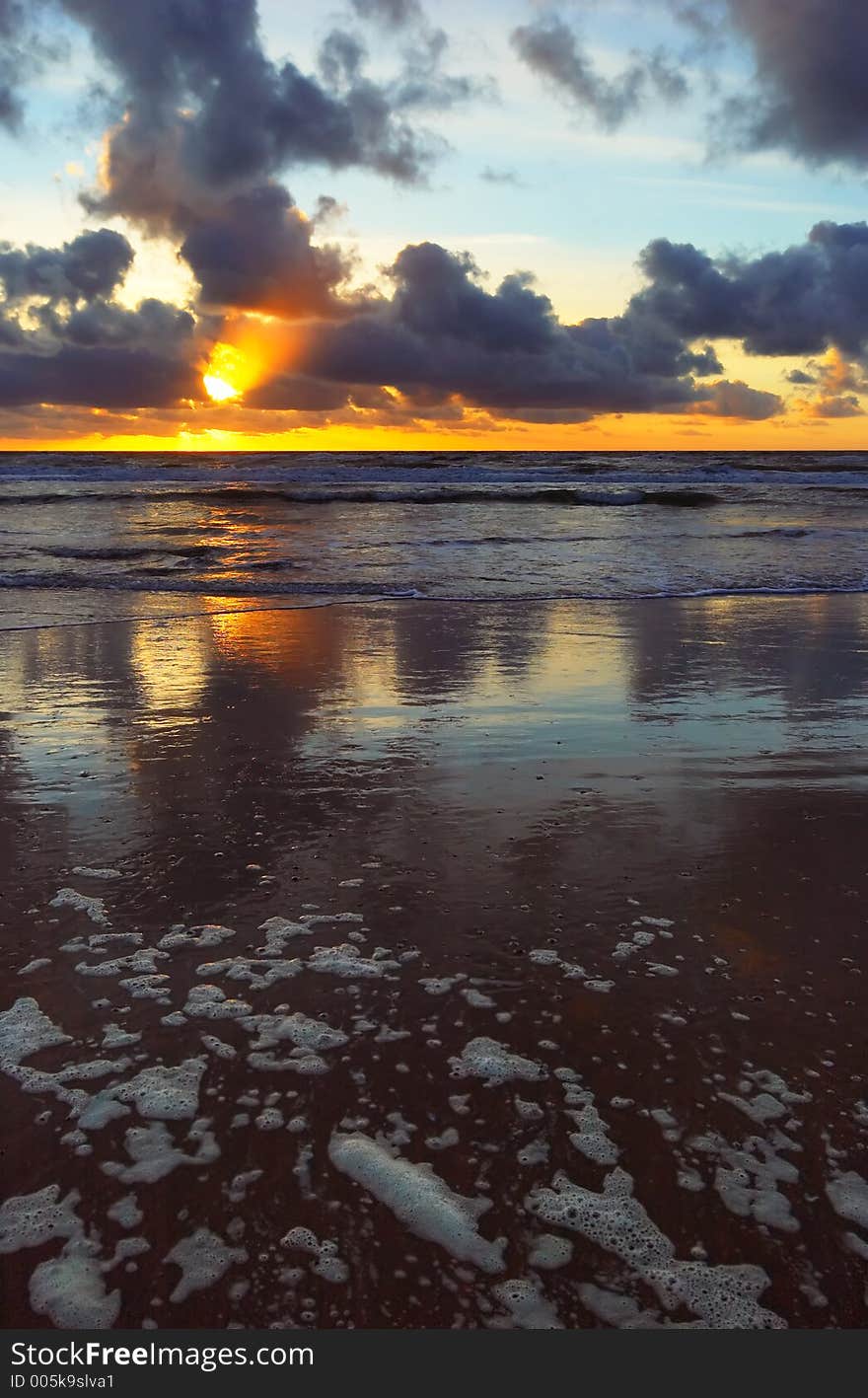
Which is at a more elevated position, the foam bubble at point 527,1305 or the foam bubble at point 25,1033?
the foam bubble at point 25,1033

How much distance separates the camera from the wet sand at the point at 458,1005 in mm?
2164

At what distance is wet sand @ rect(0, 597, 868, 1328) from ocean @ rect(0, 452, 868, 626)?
7047 mm

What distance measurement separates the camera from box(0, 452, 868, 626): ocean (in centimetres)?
1377

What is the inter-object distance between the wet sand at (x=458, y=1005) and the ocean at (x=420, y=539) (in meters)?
7.05

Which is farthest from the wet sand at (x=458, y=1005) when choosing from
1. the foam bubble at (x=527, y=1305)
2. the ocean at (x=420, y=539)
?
the ocean at (x=420, y=539)

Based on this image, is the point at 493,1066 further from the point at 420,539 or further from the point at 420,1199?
the point at 420,539

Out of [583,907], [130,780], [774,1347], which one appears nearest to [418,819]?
[583,907]

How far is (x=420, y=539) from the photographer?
70.3ft

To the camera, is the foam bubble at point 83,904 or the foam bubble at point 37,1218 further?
the foam bubble at point 83,904

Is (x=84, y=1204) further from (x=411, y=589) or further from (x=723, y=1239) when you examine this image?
(x=411, y=589)

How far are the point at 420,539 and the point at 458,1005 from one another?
18913mm

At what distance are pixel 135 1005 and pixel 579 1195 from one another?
1573mm

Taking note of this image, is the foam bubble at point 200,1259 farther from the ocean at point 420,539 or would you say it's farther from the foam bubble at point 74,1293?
the ocean at point 420,539

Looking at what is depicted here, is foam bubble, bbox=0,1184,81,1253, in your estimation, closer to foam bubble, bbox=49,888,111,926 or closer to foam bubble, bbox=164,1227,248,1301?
foam bubble, bbox=164,1227,248,1301
